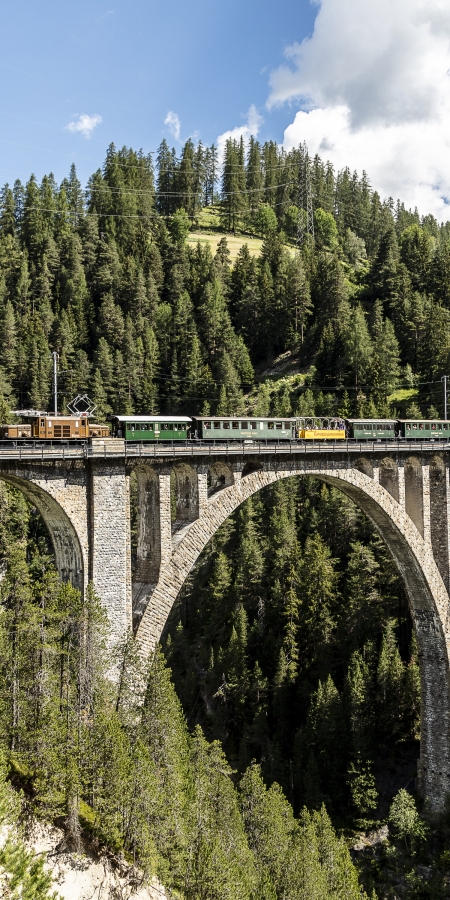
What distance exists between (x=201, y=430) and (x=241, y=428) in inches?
98.2

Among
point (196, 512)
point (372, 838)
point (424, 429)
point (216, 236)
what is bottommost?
point (372, 838)

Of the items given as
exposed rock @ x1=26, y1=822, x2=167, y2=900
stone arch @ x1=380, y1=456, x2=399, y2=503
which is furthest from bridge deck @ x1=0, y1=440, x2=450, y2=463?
exposed rock @ x1=26, y1=822, x2=167, y2=900

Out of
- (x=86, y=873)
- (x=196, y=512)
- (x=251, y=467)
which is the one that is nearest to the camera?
(x=86, y=873)

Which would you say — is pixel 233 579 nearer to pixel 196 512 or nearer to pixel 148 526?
pixel 196 512

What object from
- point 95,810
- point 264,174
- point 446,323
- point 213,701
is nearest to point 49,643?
point 95,810

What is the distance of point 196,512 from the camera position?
27.7 m

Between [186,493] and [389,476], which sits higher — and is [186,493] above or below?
below

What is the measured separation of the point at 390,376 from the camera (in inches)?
2864

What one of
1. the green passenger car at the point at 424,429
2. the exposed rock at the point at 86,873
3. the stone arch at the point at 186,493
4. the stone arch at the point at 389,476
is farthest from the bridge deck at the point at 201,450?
the exposed rock at the point at 86,873

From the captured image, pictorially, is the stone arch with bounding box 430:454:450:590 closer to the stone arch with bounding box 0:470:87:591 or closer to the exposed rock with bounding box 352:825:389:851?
the exposed rock with bounding box 352:825:389:851

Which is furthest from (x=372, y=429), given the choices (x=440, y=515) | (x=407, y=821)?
(x=407, y=821)

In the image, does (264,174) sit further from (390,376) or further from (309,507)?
(309,507)

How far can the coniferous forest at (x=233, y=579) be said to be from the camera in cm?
2172

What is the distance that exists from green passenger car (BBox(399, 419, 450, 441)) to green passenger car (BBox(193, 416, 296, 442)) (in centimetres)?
837
